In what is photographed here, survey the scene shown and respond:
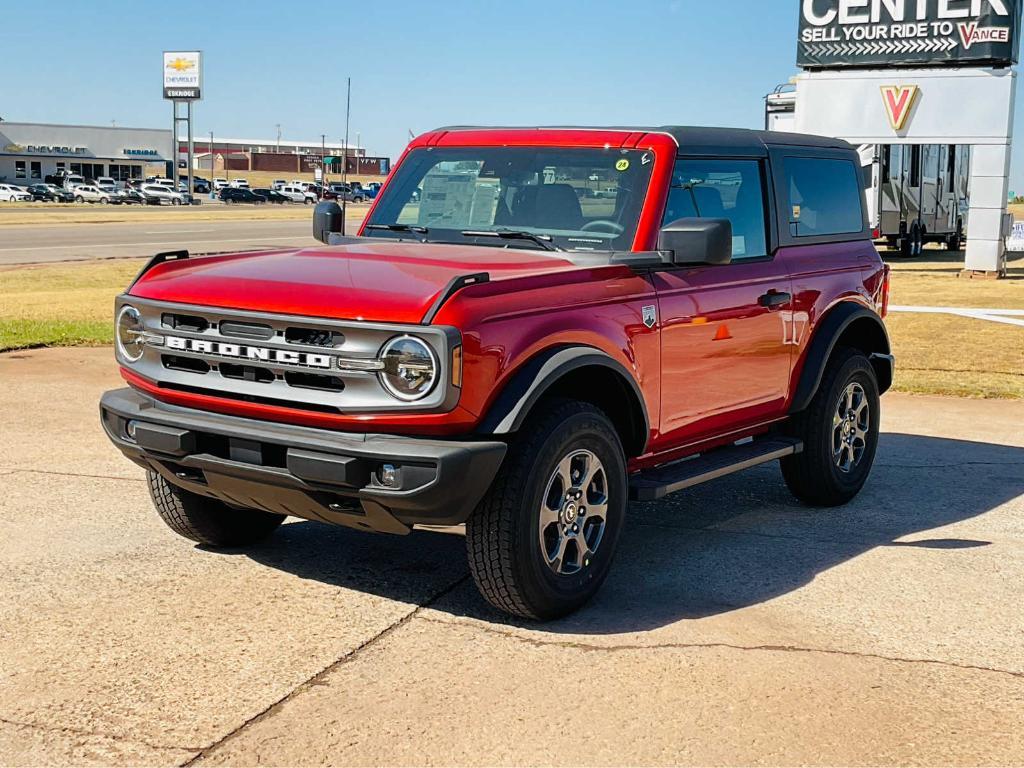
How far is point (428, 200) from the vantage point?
6414 millimetres

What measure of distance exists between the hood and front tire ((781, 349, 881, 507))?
212cm

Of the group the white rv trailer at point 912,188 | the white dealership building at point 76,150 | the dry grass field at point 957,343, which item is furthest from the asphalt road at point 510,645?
the white dealership building at point 76,150

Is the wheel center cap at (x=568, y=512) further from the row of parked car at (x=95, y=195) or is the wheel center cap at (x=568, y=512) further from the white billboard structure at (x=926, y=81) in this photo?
the row of parked car at (x=95, y=195)

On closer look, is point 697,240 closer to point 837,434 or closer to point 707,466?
point 707,466

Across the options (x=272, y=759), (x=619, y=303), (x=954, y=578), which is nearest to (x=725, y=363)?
(x=619, y=303)

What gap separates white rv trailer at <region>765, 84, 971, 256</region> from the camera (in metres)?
30.9

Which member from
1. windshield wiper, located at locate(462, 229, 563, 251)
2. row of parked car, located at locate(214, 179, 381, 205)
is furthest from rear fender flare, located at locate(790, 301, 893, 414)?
row of parked car, located at locate(214, 179, 381, 205)

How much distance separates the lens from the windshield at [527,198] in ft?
19.1

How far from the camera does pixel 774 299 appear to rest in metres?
6.44

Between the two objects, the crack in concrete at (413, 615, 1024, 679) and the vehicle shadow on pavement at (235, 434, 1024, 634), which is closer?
the crack in concrete at (413, 615, 1024, 679)

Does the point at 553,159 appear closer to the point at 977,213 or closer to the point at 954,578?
the point at 954,578

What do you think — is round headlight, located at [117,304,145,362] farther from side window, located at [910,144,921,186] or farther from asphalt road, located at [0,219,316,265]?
side window, located at [910,144,921,186]

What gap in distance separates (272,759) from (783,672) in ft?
6.10

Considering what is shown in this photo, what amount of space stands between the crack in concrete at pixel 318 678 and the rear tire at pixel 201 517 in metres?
1.13
